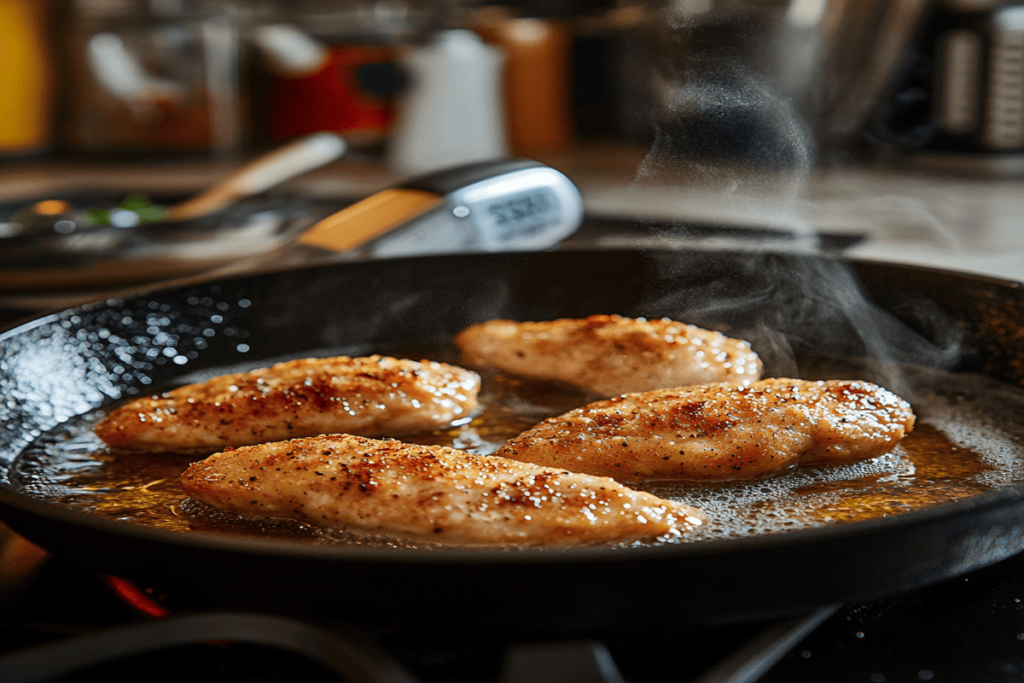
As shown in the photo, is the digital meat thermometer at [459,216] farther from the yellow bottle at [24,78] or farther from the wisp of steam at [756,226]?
the yellow bottle at [24,78]

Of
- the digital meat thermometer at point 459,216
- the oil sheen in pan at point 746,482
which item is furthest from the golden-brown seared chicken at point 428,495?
the digital meat thermometer at point 459,216

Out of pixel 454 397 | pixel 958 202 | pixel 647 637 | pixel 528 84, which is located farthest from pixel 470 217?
pixel 528 84

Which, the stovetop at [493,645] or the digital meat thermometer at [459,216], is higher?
the digital meat thermometer at [459,216]

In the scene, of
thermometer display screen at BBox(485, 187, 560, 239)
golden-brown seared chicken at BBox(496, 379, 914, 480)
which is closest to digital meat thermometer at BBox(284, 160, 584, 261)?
thermometer display screen at BBox(485, 187, 560, 239)

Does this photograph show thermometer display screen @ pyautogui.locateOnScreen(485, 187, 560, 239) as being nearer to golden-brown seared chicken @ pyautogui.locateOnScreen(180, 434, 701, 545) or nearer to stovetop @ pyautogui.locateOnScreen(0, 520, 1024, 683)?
golden-brown seared chicken @ pyautogui.locateOnScreen(180, 434, 701, 545)

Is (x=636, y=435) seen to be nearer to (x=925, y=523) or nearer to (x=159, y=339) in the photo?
(x=925, y=523)

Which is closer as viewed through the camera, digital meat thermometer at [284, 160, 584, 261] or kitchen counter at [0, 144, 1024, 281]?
digital meat thermometer at [284, 160, 584, 261]

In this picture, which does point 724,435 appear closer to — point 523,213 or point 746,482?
point 746,482
